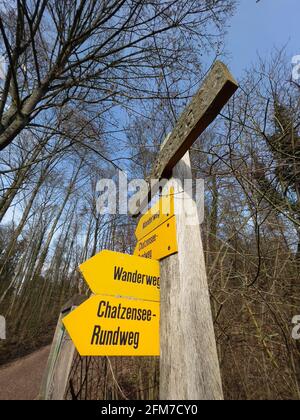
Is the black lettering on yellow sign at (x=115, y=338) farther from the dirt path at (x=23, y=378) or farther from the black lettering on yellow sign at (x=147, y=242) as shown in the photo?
the dirt path at (x=23, y=378)

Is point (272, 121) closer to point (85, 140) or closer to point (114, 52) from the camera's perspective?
point (114, 52)

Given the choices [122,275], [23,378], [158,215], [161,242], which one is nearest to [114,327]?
[122,275]

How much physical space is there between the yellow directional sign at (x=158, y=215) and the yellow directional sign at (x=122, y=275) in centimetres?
25

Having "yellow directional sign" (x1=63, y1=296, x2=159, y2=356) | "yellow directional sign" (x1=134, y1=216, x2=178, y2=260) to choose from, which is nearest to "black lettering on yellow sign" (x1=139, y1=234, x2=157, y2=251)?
"yellow directional sign" (x1=134, y1=216, x2=178, y2=260)

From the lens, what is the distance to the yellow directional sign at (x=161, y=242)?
122 centimetres

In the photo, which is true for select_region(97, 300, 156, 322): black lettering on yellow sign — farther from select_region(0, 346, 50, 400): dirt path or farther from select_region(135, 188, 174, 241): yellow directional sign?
select_region(0, 346, 50, 400): dirt path

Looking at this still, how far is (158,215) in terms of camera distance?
1.44 metres

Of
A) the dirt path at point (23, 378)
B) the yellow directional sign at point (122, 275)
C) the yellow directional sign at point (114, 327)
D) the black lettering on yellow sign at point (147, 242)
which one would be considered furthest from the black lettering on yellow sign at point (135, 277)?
the dirt path at point (23, 378)

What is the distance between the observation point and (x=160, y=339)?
1.11 m

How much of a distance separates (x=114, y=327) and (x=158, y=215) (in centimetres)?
67

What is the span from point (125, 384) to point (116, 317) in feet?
15.4

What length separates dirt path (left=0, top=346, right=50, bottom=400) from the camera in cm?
646

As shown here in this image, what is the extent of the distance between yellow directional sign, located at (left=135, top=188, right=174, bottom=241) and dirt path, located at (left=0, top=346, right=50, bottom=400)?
6.95m
